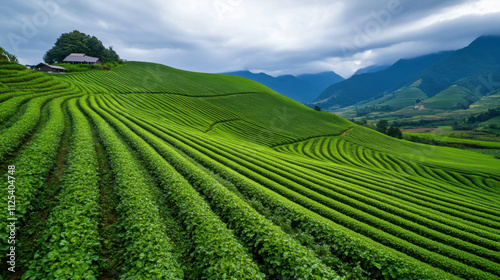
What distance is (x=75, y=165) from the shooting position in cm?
1500

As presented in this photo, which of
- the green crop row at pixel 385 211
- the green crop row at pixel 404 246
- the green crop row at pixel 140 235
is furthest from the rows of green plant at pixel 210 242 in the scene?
the green crop row at pixel 385 211

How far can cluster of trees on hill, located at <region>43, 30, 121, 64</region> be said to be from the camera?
119 metres

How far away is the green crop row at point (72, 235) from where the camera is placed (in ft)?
22.9

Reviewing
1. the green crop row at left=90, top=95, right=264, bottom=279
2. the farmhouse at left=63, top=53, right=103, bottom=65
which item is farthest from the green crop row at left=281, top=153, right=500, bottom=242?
the farmhouse at left=63, top=53, right=103, bottom=65

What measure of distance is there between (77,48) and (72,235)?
161m

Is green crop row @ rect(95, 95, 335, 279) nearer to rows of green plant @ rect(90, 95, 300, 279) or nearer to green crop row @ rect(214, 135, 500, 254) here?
rows of green plant @ rect(90, 95, 300, 279)

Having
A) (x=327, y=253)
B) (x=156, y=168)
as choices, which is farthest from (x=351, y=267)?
(x=156, y=168)

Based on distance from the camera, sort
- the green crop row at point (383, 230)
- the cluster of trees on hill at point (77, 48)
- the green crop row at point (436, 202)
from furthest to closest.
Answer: the cluster of trees on hill at point (77, 48), the green crop row at point (436, 202), the green crop row at point (383, 230)

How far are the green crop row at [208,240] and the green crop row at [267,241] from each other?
83 centimetres

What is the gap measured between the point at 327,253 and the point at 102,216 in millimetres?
13123

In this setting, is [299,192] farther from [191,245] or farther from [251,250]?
[191,245]

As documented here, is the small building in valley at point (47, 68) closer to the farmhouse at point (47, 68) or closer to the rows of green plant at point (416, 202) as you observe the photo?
the farmhouse at point (47, 68)

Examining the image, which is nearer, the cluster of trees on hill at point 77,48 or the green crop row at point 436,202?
the green crop row at point 436,202

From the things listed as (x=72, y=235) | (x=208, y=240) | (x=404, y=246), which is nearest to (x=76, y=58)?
(x=72, y=235)
